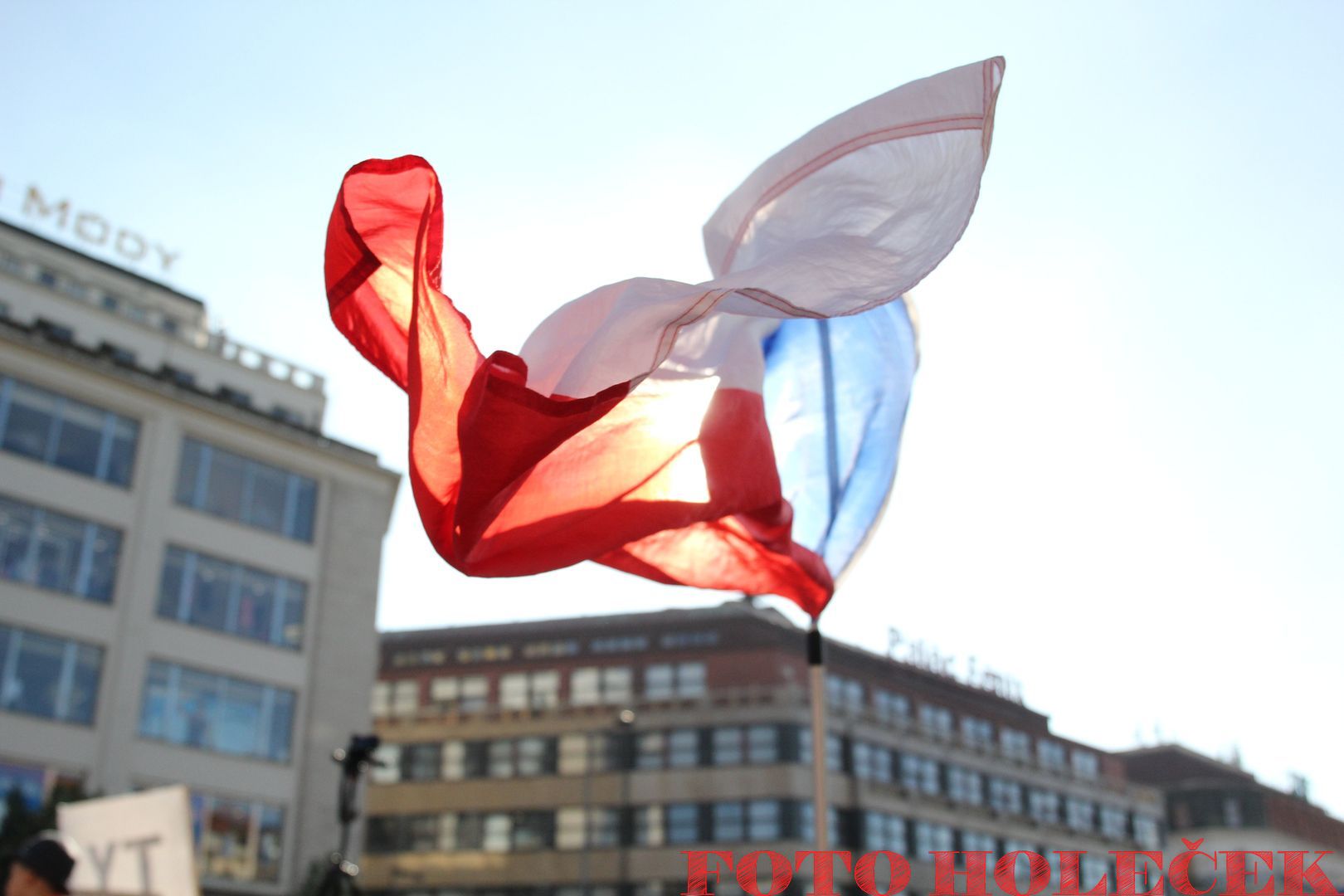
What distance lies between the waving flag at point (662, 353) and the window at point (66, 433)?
2827 centimetres

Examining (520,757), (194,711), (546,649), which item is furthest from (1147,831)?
(194,711)

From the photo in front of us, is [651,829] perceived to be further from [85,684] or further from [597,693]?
[85,684]

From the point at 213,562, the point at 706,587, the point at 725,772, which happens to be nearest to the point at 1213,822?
the point at 725,772

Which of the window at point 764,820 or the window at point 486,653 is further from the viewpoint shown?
the window at point 486,653

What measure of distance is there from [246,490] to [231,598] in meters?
2.85

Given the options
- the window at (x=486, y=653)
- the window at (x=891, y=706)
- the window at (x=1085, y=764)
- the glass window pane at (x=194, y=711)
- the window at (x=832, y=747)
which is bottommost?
the glass window pane at (x=194, y=711)

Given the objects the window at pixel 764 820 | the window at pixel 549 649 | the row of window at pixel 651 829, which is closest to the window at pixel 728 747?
the row of window at pixel 651 829

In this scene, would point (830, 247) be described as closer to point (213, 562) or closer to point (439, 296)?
point (439, 296)

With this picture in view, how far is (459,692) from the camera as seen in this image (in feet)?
213

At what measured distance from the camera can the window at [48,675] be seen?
29.5m

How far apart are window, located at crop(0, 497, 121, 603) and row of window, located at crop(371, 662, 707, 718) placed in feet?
97.5

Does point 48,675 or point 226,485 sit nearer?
point 48,675

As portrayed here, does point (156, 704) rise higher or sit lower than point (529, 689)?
lower

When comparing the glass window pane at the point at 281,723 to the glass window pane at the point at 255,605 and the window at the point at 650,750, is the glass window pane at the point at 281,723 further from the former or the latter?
the window at the point at 650,750
